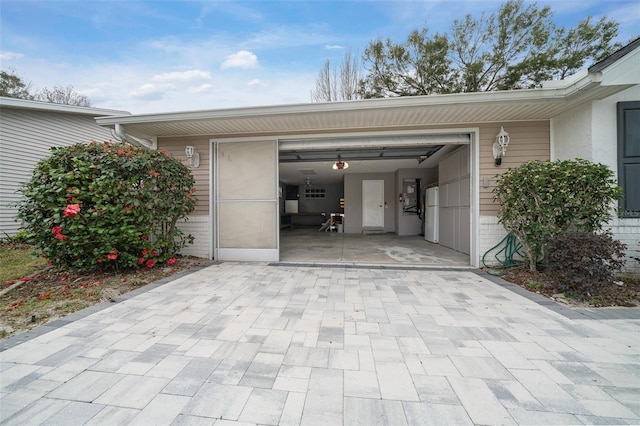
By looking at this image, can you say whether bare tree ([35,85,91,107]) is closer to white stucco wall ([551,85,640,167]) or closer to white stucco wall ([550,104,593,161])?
white stucco wall ([550,104,593,161])

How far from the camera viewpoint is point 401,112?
3.88m

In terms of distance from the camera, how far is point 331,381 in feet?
4.84

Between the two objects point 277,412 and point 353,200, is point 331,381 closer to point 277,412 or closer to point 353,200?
point 277,412

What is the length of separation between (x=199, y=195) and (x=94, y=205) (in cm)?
173

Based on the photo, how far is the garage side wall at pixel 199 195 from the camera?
5.00 metres

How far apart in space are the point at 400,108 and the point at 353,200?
6489 millimetres

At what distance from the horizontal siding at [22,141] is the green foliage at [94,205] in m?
3.73

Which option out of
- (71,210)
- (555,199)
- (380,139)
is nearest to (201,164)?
(71,210)

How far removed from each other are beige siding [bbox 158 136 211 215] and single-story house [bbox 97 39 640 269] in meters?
0.02

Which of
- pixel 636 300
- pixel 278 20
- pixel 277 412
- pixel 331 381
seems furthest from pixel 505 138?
pixel 278 20

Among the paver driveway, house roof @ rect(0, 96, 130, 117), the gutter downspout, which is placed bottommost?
the paver driveway

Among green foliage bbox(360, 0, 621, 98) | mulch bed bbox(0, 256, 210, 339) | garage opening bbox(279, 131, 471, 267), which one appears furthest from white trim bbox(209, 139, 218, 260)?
green foliage bbox(360, 0, 621, 98)

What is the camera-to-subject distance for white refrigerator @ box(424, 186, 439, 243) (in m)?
7.25

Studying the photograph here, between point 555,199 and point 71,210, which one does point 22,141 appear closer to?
point 71,210
